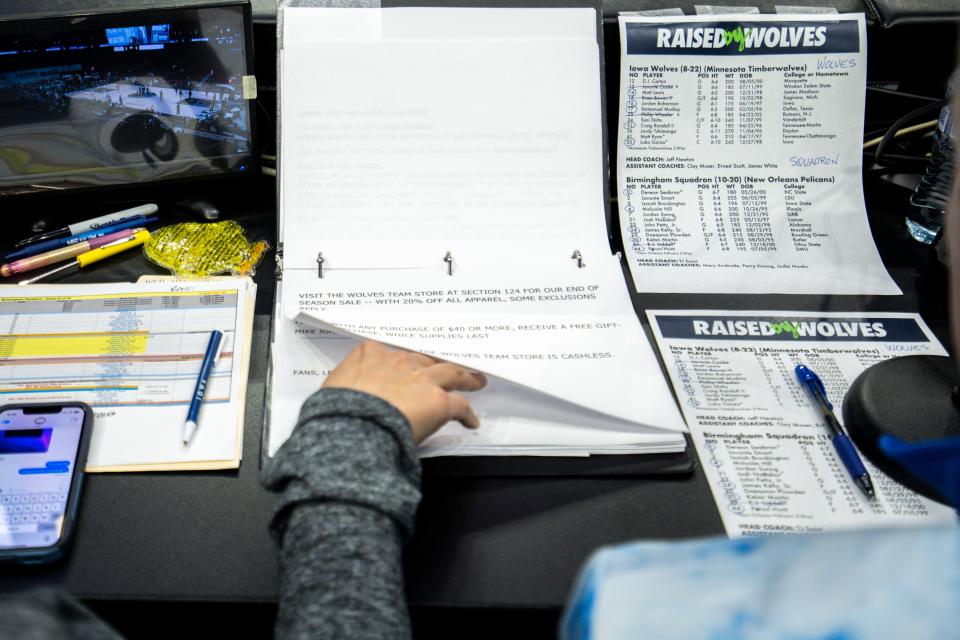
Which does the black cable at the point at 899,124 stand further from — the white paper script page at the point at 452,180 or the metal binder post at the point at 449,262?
the metal binder post at the point at 449,262

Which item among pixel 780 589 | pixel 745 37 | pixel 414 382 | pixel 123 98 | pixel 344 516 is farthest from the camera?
pixel 745 37

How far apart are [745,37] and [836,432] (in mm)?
503

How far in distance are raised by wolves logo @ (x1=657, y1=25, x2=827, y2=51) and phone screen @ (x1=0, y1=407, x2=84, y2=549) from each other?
769 mm

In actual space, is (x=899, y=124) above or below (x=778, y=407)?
above

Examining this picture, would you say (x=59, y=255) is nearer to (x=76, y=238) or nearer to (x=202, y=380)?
(x=76, y=238)

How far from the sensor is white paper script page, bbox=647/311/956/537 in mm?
659

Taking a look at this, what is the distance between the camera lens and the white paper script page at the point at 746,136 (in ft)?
3.05

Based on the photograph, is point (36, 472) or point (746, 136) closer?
point (36, 472)

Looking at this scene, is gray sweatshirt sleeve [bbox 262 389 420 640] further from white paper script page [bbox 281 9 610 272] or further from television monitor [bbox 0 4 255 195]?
television monitor [bbox 0 4 255 195]

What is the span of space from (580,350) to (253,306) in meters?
0.35

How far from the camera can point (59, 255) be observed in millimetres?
856

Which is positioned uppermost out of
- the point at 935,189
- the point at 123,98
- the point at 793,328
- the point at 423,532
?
the point at 123,98

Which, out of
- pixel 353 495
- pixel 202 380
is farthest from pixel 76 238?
pixel 353 495

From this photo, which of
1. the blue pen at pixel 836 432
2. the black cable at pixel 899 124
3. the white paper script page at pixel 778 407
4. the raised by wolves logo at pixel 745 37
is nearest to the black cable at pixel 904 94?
the black cable at pixel 899 124
